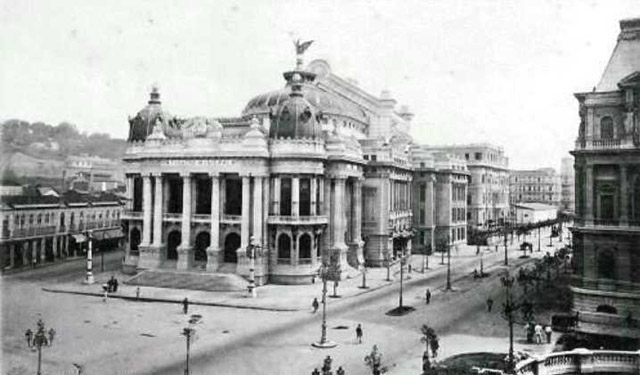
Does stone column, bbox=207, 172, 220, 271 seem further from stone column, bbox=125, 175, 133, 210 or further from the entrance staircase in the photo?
stone column, bbox=125, 175, 133, 210

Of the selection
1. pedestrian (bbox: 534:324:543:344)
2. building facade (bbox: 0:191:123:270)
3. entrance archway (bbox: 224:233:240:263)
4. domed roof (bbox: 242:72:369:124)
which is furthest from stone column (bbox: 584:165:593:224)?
building facade (bbox: 0:191:123:270)

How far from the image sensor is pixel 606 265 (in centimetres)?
4594

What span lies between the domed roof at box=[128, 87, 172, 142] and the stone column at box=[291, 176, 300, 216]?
64.7 feet

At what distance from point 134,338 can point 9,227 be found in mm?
38984

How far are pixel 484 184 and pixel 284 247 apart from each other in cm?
7079

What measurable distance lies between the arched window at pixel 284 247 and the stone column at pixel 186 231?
958 centimetres

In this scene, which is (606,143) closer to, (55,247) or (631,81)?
(631,81)

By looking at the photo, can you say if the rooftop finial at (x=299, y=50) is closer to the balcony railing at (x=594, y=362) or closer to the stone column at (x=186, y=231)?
the stone column at (x=186, y=231)

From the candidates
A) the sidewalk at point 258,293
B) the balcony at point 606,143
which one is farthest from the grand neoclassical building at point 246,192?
the balcony at point 606,143

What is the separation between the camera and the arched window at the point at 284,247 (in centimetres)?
6494

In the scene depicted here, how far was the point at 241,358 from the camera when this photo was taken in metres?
36.9

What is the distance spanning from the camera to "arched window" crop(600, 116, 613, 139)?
46.1 meters

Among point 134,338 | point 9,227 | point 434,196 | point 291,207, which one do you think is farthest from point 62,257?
point 434,196

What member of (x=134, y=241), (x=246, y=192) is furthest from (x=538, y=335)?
(x=134, y=241)
